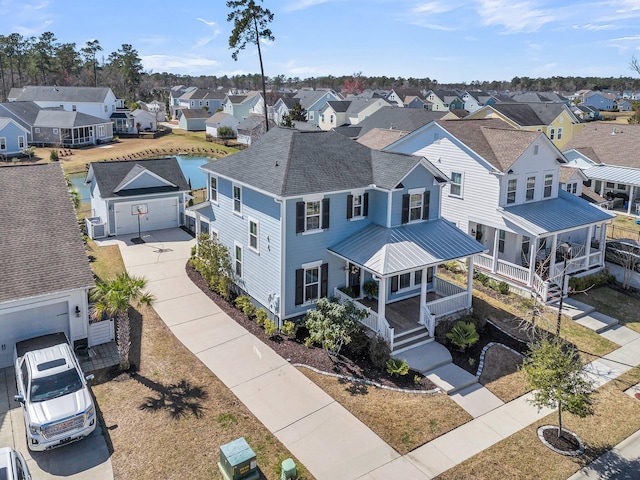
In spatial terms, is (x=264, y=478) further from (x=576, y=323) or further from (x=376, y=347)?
(x=576, y=323)

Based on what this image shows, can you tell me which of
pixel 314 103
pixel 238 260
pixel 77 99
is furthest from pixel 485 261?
pixel 77 99

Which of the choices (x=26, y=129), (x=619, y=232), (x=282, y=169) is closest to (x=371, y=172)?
(x=282, y=169)

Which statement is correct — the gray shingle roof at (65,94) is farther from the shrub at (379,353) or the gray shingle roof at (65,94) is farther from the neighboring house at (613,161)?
the shrub at (379,353)

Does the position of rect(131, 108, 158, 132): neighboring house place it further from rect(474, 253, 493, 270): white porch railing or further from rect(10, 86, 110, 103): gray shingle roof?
rect(474, 253, 493, 270): white porch railing

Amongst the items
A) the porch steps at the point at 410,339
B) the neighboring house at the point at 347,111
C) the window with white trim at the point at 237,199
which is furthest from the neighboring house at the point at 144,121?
the porch steps at the point at 410,339

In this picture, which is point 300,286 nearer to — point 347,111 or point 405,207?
point 405,207

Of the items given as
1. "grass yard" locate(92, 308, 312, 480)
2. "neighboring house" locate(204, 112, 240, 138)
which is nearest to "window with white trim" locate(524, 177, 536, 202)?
"grass yard" locate(92, 308, 312, 480)

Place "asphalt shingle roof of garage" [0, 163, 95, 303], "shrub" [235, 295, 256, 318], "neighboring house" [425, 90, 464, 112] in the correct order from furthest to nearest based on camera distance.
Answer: "neighboring house" [425, 90, 464, 112]
"shrub" [235, 295, 256, 318]
"asphalt shingle roof of garage" [0, 163, 95, 303]
